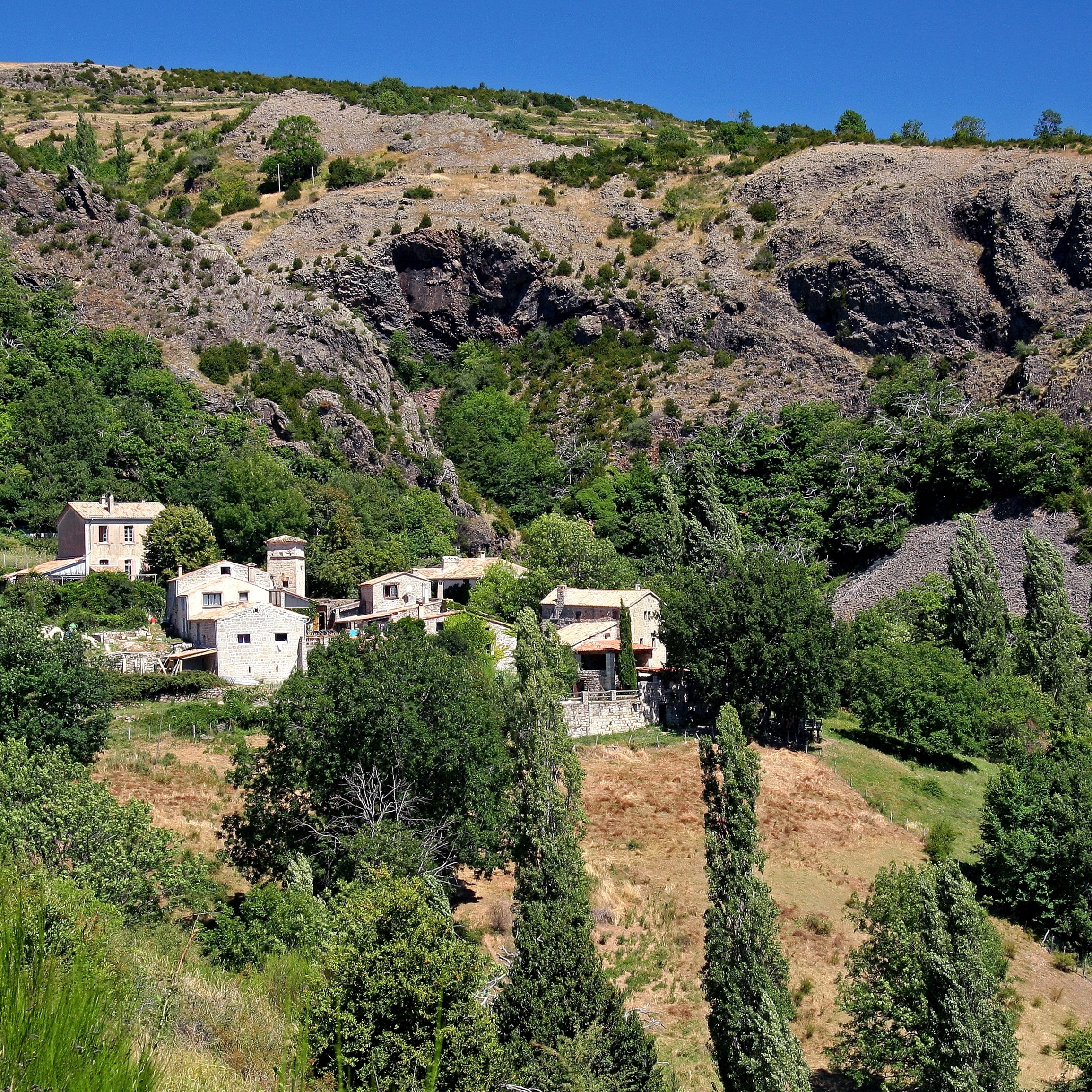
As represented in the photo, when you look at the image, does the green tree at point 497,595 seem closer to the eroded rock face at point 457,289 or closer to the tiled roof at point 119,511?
the tiled roof at point 119,511

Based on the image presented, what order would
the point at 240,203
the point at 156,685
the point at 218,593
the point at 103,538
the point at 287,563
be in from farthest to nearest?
the point at 240,203, the point at 287,563, the point at 103,538, the point at 218,593, the point at 156,685

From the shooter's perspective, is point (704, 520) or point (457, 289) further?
point (457, 289)

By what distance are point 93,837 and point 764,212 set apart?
Answer: 296 feet

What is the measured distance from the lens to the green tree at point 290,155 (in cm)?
11044

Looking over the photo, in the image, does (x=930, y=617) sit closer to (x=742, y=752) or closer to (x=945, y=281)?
(x=742, y=752)

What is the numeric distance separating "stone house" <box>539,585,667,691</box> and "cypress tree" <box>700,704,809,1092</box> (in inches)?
762

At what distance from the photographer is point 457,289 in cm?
10031

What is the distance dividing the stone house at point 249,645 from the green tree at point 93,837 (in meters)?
17.9

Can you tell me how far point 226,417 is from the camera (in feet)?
233

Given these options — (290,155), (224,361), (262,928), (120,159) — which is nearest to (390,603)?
(262,928)

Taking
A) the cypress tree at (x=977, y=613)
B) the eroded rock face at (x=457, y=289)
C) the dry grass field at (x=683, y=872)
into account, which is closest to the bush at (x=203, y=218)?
the eroded rock face at (x=457, y=289)

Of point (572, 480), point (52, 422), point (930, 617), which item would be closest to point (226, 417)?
point (52, 422)

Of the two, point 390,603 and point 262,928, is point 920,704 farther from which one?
point 262,928

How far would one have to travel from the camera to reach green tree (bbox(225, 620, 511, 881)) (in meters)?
27.6
